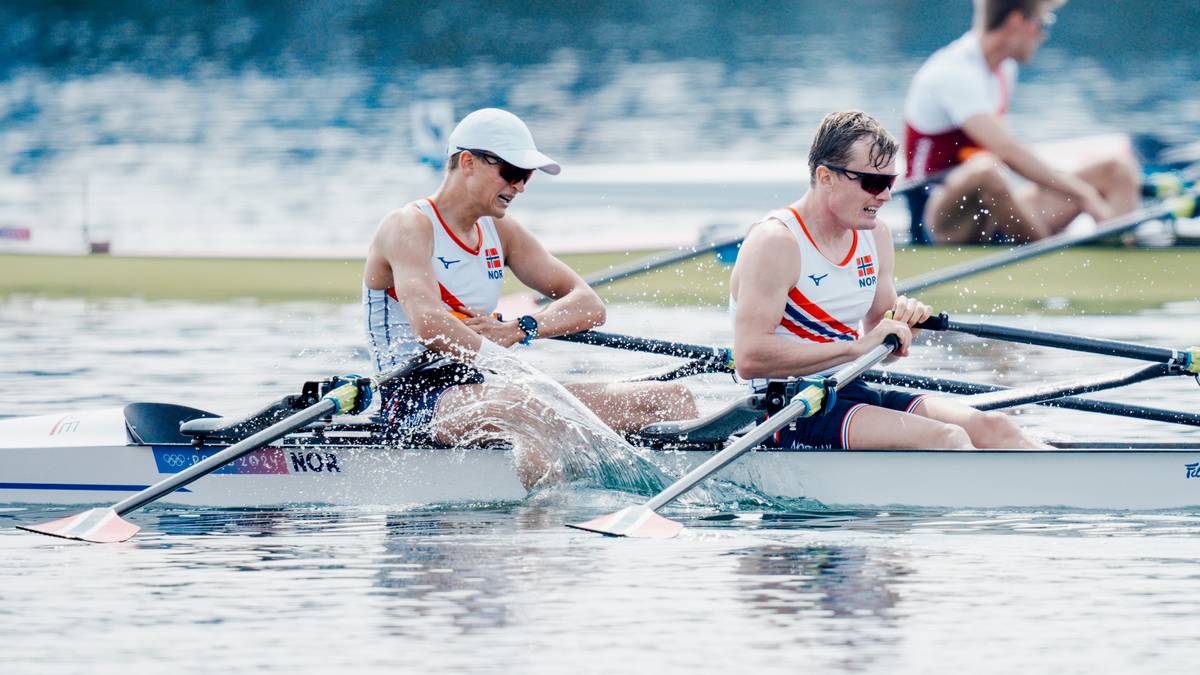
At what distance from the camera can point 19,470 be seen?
8.42m

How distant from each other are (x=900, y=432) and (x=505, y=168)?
5.60 ft

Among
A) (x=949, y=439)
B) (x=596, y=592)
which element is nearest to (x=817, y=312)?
(x=949, y=439)

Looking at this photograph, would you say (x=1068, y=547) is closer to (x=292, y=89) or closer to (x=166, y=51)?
(x=292, y=89)

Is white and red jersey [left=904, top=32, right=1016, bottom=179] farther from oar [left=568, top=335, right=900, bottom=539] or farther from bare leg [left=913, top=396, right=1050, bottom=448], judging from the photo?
oar [left=568, top=335, right=900, bottom=539]

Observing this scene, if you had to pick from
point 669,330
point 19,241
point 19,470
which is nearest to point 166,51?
point 19,241

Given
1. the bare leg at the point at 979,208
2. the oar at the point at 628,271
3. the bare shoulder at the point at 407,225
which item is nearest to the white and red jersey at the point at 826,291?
the bare shoulder at the point at 407,225

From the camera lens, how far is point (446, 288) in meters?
8.12

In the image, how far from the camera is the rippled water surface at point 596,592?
5.63 m

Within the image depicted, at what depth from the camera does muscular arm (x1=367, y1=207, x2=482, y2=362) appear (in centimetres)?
795

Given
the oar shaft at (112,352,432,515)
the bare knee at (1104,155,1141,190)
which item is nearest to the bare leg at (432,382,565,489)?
the oar shaft at (112,352,432,515)

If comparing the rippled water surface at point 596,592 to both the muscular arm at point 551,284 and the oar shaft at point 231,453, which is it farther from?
the muscular arm at point 551,284

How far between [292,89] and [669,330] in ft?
127

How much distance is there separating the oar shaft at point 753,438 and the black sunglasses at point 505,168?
4.27ft

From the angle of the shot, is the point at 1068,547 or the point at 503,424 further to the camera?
the point at 503,424
